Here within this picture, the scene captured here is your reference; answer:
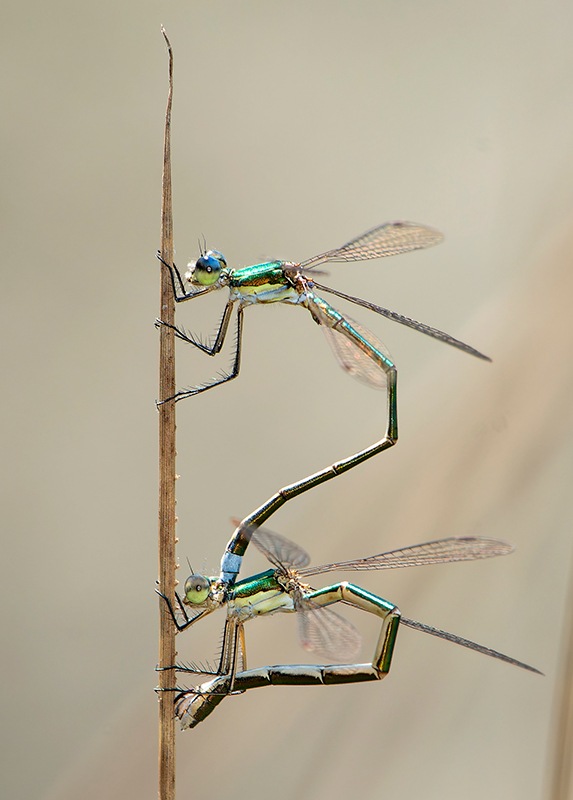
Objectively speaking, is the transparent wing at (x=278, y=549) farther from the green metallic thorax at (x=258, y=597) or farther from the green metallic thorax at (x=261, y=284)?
the green metallic thorax at (x=261, y=284)

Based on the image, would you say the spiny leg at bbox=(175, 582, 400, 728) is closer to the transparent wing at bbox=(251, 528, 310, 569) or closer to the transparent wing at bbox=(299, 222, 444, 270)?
the transparent wing at bbox=(251, 528, 310, 569)

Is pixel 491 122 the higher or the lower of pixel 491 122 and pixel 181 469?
the higher

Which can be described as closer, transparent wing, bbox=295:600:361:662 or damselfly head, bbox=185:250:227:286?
damselfly head, bbox=185:250:227:286

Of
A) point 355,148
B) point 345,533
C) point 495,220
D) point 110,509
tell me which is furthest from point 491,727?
point 355,148

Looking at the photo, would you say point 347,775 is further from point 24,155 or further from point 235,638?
point 24,155

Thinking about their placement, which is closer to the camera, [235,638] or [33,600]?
[235,638]

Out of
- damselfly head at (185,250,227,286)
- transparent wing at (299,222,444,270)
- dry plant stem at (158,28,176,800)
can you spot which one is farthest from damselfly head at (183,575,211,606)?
transparent wing at (299,222,444,270)

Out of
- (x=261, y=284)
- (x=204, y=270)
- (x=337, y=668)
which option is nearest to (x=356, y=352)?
(x=261, y=284)
